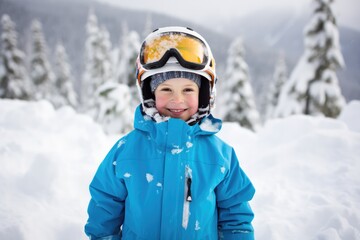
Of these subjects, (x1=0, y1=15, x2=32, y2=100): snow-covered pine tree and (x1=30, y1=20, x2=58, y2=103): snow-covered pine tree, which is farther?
(x1=30, y1=20, x2=58, y2=103): snow-covered pine tree

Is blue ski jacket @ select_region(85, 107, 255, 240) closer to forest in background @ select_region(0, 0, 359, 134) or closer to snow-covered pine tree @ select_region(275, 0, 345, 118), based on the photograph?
snow-covered pine tree @ select_region(275, 0, 345, 118)

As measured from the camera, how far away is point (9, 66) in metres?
24.3

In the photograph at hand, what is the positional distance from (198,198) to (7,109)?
7473 mm

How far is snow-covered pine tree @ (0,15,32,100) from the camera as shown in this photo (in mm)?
24188

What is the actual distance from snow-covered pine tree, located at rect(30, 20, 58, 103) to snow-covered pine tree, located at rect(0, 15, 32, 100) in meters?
4.78

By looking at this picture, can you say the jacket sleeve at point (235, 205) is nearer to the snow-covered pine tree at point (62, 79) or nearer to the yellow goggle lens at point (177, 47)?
the yellow goggle lens at point (177, 47)

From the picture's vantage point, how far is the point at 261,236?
2881 millimetres

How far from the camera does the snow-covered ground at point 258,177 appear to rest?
2.87 meters

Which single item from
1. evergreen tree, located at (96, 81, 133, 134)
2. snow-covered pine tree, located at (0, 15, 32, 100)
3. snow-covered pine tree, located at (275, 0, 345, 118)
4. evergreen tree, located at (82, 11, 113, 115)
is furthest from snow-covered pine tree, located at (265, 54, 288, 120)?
snow-covered pine tree, located at (0, 15, 32, 100)

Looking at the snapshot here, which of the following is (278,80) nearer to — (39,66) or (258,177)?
(258,177)

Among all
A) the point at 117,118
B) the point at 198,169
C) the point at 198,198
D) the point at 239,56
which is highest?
the point at 239,56

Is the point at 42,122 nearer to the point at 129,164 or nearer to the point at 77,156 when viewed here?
the point at 77,156

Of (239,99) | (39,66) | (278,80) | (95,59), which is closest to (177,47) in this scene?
(239,99)

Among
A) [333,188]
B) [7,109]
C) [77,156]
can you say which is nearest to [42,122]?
A: [7,109]
